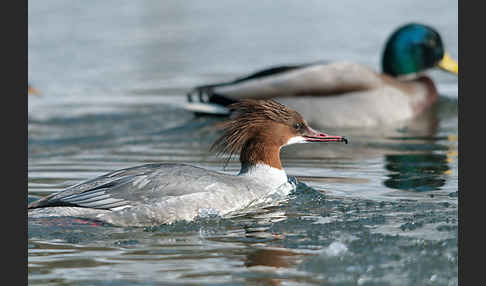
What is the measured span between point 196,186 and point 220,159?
2.95 m

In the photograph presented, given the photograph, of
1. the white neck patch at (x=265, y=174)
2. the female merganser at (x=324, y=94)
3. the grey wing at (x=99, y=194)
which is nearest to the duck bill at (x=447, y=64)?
the female merganser at (x=324, y=94)

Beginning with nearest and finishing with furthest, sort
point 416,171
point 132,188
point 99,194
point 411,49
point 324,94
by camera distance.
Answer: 1. point 99,194
2. point 132,188
3. point 416,171
4. point 324,94
5. point 411,49

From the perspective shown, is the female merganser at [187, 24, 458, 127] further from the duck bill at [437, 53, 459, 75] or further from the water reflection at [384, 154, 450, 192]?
the water reflection at [384, 154, 450, 192]

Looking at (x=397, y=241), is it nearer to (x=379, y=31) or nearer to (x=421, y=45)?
(x=421, y=45)

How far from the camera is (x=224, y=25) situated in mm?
19719

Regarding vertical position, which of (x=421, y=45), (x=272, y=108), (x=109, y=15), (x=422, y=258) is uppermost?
(x=109, y=15)

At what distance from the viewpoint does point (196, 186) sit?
761 centimetres

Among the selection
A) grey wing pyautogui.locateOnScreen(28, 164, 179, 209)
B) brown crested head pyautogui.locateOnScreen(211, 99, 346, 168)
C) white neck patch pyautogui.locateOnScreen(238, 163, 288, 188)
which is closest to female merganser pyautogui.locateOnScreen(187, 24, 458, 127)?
brown crested head pyautogui.locateOnScreen(211, 99, 346, 168)

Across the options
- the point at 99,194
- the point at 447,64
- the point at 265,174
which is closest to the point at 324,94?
the point at 447,64

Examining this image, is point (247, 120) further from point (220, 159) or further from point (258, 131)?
point (220, 159)

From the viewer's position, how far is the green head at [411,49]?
45.5ft

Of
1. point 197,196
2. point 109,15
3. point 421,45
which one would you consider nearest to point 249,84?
point 421,45

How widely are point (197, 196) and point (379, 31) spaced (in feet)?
39.1

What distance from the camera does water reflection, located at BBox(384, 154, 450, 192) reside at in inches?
344
